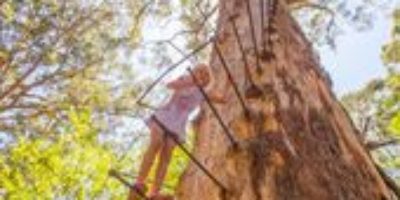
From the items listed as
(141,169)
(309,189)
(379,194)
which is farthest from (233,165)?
(141,169)

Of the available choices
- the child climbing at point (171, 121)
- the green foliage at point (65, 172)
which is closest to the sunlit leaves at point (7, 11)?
the green foliage at point (65, 172)

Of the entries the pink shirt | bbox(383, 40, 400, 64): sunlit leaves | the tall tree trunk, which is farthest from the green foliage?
bbox(383, 40, 400, 64): sunlit leaves

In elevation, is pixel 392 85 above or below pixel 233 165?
above

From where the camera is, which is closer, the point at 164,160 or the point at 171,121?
the point at 164,160

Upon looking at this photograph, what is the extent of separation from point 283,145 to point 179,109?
1494mm

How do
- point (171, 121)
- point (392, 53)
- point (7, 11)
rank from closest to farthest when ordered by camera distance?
point (171, 121), point (7, 11), point (392, 53)

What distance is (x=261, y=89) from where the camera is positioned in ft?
9.95

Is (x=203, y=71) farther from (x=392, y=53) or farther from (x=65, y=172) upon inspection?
(x=392, y=53)

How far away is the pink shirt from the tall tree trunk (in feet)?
0.86

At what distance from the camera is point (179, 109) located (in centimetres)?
392

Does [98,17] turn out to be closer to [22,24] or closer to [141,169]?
[22,24]

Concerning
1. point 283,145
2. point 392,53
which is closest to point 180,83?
point 283,145

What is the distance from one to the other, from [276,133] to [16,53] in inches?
310

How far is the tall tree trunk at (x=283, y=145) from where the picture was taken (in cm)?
227
